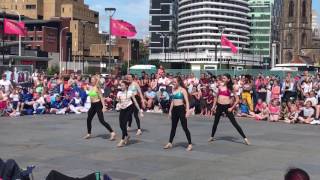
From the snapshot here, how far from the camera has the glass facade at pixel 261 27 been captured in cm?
16625

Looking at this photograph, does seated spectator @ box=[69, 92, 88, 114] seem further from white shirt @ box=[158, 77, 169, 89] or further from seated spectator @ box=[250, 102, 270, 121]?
seated spectator @ box=[250, 102, 270, 121]

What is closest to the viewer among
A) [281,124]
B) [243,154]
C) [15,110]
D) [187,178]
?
[187,178]

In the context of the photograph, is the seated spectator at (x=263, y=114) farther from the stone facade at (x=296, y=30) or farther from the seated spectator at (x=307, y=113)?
the stone facade at (x=296, y=30)

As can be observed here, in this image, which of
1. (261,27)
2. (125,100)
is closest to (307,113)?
(125,100)

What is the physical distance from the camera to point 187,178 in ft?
30.6

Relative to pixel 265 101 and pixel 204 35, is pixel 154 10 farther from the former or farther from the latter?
pixel 265 101

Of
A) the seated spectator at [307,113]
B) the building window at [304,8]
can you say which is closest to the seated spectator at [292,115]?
the seated spectator at [307,113]

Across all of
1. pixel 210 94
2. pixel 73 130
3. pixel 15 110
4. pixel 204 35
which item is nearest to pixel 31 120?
pixel 15 110

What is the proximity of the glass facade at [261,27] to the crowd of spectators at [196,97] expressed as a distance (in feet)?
467

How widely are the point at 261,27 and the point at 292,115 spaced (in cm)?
15246

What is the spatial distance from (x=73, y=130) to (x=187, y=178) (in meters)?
8.20

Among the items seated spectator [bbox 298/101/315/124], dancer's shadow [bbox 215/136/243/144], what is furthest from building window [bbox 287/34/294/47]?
dancer's shadow [bbox 215/136/243/144]

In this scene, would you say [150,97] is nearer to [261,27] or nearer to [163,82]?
[163,82]

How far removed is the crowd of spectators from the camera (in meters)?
21.3
